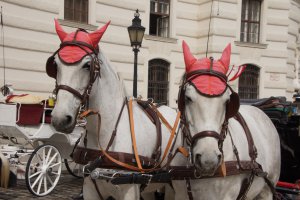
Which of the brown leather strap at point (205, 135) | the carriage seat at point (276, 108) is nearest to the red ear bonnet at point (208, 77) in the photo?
the brown leather strap at point (205, 135)

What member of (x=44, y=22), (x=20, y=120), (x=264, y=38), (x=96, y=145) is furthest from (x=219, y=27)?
(x=96, y=145)

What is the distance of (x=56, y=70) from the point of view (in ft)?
11.3

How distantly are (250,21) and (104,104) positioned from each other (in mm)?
14740

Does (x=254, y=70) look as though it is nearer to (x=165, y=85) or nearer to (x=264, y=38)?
(x=264, y=38)

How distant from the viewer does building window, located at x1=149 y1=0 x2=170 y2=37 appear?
15.9 m

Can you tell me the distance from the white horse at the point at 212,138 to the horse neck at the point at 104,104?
765 mm

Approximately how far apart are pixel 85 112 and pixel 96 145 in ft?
1.35

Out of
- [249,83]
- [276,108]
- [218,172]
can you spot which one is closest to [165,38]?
[249,83]

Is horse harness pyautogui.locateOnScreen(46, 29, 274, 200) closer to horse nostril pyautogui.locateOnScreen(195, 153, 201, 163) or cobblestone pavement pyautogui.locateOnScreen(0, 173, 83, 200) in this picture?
horse nostril pyautogui.locateOnScreen(195, 153, 201, 163)

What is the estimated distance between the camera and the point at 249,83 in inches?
669

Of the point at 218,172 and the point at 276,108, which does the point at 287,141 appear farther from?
the point at 218,172

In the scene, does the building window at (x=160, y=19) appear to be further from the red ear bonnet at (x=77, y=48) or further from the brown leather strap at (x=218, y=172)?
the brown leather strap at (x=218, y=172)

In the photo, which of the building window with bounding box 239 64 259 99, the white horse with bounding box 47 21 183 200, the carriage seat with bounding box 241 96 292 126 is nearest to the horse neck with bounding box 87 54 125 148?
the white horse with bounding box 47 21 183 200

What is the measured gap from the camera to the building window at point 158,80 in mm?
15297
